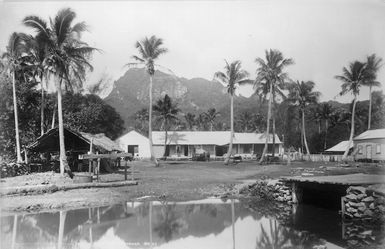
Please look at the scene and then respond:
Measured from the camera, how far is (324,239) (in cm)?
1038

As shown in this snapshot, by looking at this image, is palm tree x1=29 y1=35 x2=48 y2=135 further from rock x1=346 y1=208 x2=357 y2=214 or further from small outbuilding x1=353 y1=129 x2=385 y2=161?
small outbuilding x1=353 y1=129 x2=385 y2=161

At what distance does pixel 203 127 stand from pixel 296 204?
52.9m

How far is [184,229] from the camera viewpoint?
37.9 feet

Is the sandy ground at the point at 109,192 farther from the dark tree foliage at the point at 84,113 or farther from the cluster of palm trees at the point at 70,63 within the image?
the dark tree foliage at the point at 84,113

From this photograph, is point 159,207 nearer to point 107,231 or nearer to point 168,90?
point 107,231

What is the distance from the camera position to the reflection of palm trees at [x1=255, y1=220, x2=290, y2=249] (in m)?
10.2

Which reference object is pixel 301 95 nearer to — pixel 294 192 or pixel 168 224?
pixel 294 192

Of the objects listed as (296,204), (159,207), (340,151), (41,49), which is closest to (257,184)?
(296,204)

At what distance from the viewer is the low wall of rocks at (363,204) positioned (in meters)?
12.3

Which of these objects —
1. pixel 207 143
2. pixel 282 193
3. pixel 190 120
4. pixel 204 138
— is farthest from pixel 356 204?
pixel 190 120

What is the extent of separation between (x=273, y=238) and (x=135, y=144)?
34665 mm

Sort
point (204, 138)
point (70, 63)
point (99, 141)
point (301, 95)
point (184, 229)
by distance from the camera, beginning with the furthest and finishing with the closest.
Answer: point (204, 138), point (301, 95), point (99, 141), point (70, 63), point (184, 229)

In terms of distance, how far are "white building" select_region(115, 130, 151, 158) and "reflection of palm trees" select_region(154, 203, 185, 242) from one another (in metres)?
30.3

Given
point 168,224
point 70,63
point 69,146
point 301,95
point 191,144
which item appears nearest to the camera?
point 168,224
